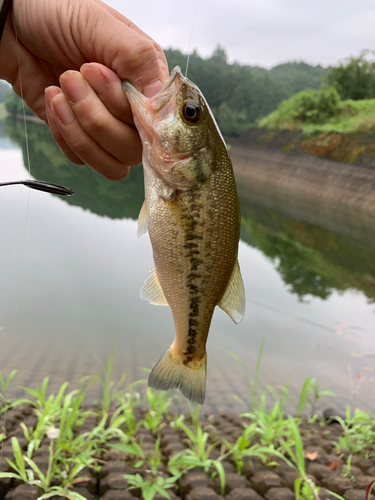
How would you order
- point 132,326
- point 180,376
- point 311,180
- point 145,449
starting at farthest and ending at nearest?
point 311,180
point 132,326
point 145,449
point 180,376

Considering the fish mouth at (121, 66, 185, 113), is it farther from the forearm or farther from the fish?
the forearm

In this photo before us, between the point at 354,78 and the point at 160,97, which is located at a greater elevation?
the point at 354,78

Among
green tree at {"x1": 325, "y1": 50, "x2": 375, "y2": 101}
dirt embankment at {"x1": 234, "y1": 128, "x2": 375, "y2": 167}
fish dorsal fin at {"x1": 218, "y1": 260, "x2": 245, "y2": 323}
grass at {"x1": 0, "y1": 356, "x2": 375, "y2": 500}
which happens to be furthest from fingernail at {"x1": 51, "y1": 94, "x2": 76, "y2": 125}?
green tree at {"x1": 325, "y1": 50, "x2": 375, "y2": 101}

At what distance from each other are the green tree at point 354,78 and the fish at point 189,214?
855 inches

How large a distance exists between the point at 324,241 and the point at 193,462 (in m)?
12.8

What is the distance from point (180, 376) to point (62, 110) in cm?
94

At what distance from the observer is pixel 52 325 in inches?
205

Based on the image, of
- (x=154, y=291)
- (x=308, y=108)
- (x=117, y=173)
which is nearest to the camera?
(x=154, y=291)

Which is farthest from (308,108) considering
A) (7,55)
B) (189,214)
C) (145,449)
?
(189,214)

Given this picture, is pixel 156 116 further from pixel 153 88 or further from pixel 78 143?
pixel 78 143

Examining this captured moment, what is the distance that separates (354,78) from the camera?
65.9 feet

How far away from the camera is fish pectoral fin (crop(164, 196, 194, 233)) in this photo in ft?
3.51

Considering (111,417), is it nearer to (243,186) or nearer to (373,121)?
(373,121)

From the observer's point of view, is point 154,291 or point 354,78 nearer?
point 154,291
